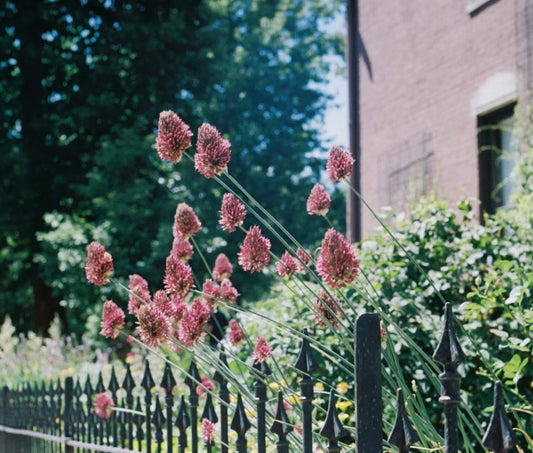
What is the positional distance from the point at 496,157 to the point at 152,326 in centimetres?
716

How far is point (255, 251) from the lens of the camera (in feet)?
8.55

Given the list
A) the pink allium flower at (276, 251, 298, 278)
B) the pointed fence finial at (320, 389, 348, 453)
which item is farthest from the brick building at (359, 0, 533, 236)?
the pointed fence finial at (320, 389, 348, 453)

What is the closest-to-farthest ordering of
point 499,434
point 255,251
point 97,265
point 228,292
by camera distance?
1. point 499,434
2. point 255,251
3. point 97,265
4. point 228,292

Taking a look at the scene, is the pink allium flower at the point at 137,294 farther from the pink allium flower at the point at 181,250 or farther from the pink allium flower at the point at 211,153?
the pink allium flower at the point at 211,153

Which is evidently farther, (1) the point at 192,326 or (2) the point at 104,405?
(2) the point at 104,405

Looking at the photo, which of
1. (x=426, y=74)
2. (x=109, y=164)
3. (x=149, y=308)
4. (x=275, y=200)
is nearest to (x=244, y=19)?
(x=275, y=200)

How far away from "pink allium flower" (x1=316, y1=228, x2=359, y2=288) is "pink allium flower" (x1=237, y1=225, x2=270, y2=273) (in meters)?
0.37

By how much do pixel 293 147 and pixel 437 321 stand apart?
20.1m

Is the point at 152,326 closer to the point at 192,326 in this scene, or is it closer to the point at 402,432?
the point at 192,326

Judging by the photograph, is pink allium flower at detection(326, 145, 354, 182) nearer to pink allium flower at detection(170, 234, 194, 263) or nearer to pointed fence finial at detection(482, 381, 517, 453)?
pink allium flower at detection(170, 234, 194, 263)

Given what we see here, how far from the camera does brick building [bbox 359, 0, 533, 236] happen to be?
27.7 feet

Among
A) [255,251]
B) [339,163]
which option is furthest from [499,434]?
[339,163]

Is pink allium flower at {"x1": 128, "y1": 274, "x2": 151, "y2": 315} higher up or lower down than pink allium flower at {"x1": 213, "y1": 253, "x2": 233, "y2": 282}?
lower down

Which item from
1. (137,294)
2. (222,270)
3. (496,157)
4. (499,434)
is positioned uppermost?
(496,157)
